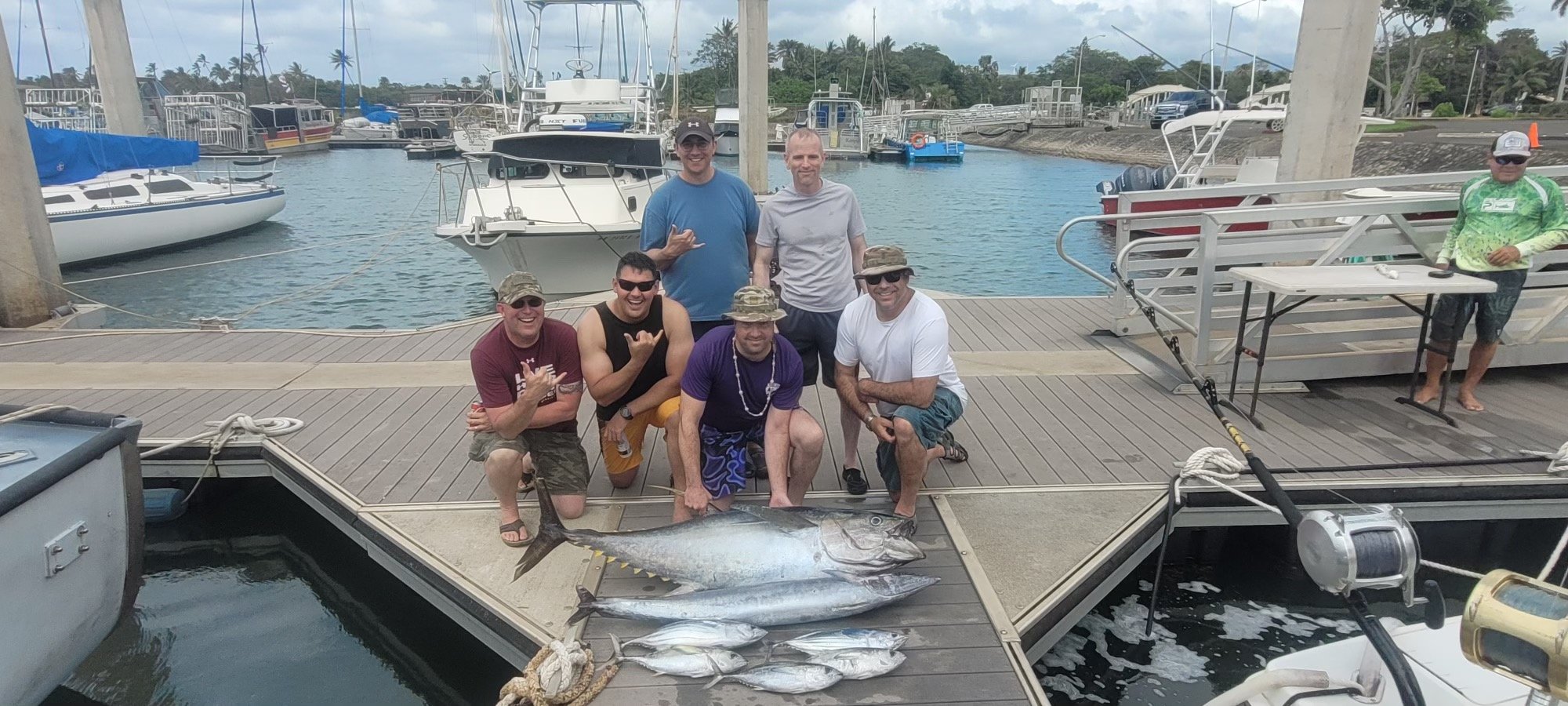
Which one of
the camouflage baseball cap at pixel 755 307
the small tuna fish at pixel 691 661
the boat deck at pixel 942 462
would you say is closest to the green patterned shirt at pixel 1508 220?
the boat deck at pixel 942 462

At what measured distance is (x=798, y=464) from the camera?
3.61 metres

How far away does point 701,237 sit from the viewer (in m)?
4.24

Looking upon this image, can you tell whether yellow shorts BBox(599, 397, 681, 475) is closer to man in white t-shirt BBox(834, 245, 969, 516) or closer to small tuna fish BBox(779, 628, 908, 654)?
man in white t-shirt BBox(834, 245, 969, 516)

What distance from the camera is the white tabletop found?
170 inches

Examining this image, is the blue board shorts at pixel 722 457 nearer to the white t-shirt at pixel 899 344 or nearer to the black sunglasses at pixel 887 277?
the white t-shirt at pixel 899 344

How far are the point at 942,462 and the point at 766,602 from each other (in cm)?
179

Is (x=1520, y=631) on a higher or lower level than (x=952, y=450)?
higher

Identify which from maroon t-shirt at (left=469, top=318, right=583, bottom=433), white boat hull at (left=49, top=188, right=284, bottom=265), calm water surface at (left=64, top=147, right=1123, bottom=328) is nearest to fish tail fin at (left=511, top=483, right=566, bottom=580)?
maroon t-shirt at (left=469, top=318, right=583, bottom=433)

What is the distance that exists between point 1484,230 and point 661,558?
480 cm

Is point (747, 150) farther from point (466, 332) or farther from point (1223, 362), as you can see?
point (1223, 362)

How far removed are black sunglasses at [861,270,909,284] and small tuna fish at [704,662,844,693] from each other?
5.10 ft

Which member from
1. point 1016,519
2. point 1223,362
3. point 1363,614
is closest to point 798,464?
point 1016,519

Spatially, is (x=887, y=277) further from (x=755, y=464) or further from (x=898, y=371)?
(x=755, y=464)

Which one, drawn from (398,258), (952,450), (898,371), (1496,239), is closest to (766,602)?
(898,371)
